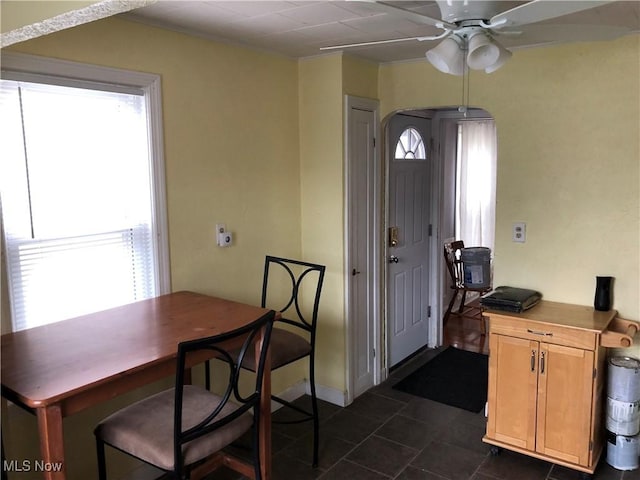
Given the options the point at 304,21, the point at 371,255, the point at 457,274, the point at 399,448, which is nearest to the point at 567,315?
the point at 399,448

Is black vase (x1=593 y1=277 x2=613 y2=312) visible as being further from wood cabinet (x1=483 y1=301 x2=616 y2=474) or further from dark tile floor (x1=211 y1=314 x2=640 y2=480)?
dark tile floor (x1=211 y1=314 x2=640 y2=480)

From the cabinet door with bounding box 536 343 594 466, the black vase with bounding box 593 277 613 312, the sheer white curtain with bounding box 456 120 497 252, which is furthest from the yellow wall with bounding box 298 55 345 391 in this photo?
the sheer white curtain with bounding box 456 120 497 252

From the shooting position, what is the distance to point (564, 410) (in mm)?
2775

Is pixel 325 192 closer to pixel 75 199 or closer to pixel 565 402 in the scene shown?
pixel 75 199

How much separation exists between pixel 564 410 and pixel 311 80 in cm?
250

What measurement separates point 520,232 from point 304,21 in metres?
1.80

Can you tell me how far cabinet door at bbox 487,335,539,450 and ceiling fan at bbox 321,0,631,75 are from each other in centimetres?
159

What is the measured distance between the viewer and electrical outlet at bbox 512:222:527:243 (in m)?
3.25

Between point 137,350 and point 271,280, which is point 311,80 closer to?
point 271,280

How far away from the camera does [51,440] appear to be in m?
1.70

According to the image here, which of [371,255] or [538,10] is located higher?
[538,10]

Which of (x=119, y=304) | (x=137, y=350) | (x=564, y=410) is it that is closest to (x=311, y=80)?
(x=119, y=304)

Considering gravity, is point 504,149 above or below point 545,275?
above

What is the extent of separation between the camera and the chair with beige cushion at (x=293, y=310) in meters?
2.90
